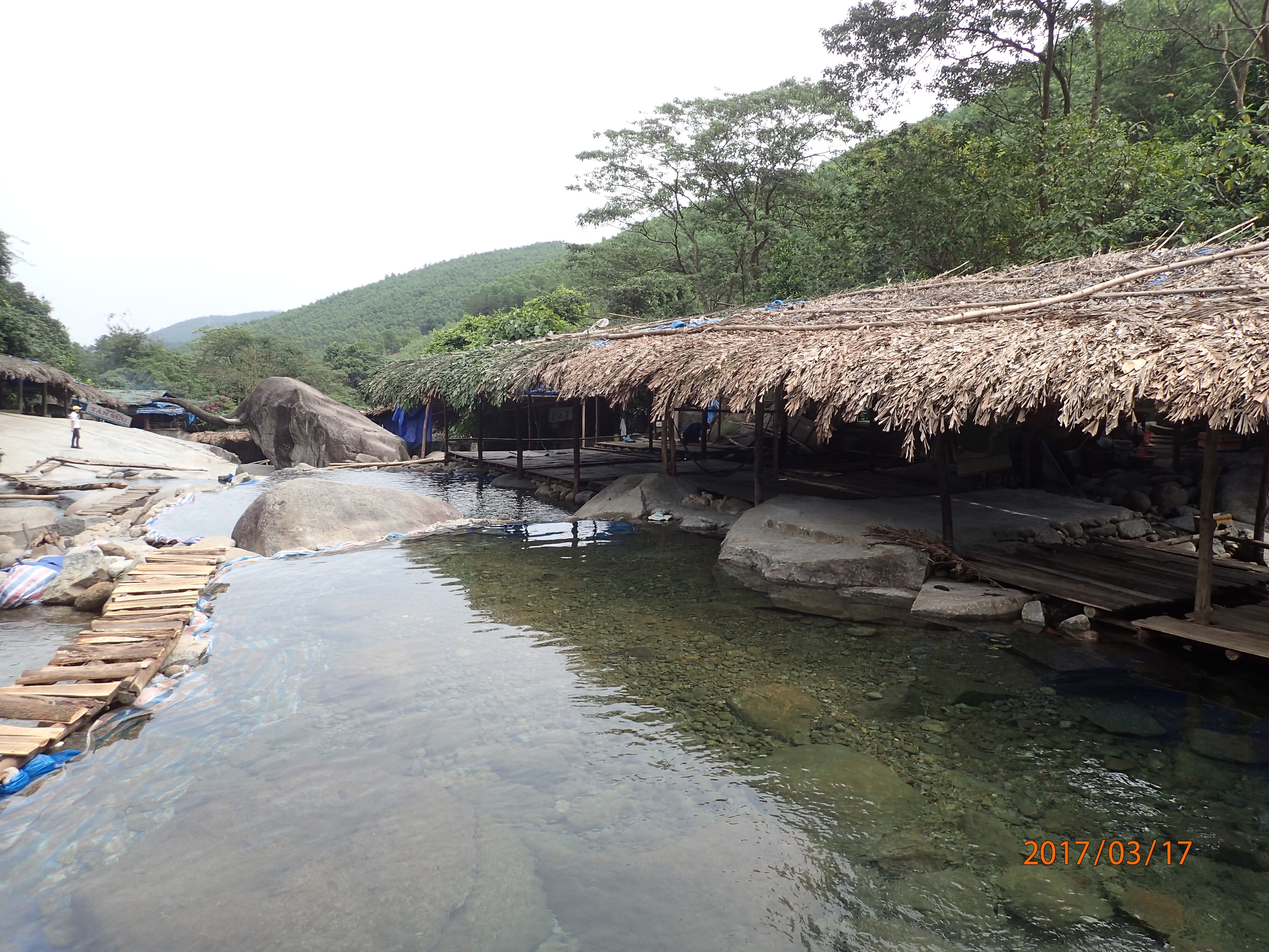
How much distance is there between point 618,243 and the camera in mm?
28328

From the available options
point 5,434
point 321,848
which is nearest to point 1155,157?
point 321,848

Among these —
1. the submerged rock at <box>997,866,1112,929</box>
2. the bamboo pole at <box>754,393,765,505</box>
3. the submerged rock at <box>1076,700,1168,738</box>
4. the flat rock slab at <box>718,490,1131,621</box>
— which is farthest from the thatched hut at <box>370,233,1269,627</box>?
the submerged rock at <box>997,866,1112,929</box>

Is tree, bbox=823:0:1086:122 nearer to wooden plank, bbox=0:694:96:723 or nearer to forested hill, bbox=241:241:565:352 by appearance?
wooden plank, bbox=0:694:96:723

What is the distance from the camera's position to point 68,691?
17.7 ft

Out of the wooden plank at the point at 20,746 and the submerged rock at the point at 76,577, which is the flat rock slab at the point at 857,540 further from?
the submerged rock at the point at 76,577

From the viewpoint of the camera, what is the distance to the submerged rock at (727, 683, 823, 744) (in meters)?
5.32

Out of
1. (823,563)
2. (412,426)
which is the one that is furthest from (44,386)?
(823,563)

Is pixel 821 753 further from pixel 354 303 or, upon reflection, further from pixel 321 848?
pixel 354 303

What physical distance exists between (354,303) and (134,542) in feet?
221

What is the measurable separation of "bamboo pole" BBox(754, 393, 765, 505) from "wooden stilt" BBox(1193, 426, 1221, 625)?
5.13 m
